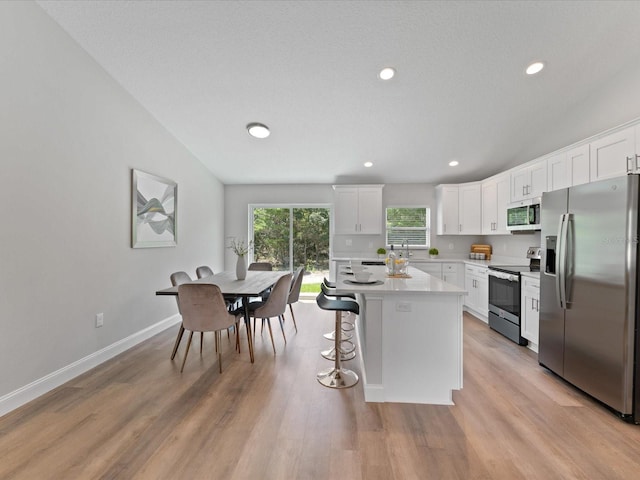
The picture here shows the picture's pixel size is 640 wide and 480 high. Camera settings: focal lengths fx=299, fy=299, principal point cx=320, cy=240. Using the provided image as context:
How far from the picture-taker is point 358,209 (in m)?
5.50

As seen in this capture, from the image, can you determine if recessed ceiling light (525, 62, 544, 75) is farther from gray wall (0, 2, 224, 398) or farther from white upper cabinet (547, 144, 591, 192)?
gray wall (0, 2, 224, 398)

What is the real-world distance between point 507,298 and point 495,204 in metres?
1.68

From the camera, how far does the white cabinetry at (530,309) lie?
3.17 m

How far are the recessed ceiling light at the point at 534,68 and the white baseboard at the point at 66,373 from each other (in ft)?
16.5

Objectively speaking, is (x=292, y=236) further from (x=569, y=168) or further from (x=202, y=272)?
(x=569, y=168)

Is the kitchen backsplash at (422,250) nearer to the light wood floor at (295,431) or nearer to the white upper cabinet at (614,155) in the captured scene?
the white upper cabinet at (614,155)

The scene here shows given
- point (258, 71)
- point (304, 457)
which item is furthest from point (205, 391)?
point (258, 71)

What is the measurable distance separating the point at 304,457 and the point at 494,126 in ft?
13.6

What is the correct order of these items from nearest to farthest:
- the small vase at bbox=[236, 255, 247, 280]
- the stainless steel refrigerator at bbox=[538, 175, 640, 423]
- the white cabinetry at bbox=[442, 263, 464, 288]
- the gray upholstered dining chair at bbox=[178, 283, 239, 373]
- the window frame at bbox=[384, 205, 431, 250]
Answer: the stainless steel refrigerator at bbox=[538, 175, 640, 423] → the gray upholstered dining chair at bbox=[178, 283, 239, 373] → the small vase at bbox=[236, 255, 247, 280] → the white cabinetry at bbox=[442, 263, 464, 288] → the window frame at bbox=[384, 205, 431, 250]

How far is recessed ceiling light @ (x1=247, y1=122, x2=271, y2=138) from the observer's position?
382 centimetres

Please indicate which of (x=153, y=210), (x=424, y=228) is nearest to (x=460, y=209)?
(x=424, y=228)

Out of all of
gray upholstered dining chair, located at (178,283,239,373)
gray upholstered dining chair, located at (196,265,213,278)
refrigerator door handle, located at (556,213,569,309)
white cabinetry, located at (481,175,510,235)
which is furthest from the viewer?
white cabinetry, located at (481,175,510,235)

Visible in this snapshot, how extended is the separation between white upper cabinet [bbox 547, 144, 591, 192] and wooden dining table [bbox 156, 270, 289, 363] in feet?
11.3

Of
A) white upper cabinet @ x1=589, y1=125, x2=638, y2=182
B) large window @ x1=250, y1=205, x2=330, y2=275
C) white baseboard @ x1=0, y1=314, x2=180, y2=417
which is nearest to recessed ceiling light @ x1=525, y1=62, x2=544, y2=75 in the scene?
white upper cabinet @ x1=589, y1=125, x2=638, y2=182
